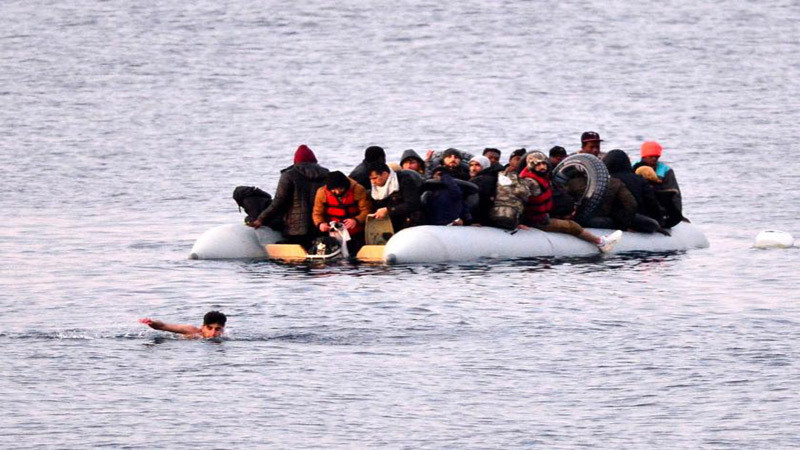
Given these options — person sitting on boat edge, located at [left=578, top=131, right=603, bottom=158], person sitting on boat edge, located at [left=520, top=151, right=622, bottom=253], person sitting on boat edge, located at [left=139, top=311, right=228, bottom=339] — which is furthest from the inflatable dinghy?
person sitting on boat edge, located at [left=139, top=311, right=228, bottom=339]

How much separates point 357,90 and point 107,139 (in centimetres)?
1478

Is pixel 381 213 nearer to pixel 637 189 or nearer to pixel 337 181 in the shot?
pixel 337 181

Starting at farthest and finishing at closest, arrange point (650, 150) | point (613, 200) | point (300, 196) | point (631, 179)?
point (650, 150), point (631, 179), point (613, 200), point (300, 196)

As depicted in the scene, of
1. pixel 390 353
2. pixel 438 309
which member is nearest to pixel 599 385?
pixel 390 353

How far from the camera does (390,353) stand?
1950cm

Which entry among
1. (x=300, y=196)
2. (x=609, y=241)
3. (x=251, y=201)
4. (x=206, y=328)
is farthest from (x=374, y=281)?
(x=206, y=328)

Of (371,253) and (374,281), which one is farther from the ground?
(371,253)

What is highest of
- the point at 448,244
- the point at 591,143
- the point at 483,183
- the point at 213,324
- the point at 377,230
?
the point at 591,143

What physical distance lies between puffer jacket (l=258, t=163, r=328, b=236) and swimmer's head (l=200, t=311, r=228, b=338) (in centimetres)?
588

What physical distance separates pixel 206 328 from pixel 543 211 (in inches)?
311

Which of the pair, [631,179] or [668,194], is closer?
[631,179]

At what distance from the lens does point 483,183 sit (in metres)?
25.8

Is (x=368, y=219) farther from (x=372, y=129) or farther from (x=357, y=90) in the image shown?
(x=357, y=90)

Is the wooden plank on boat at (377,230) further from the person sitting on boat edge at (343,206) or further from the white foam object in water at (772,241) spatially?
the white foam object in water at (772,241)
